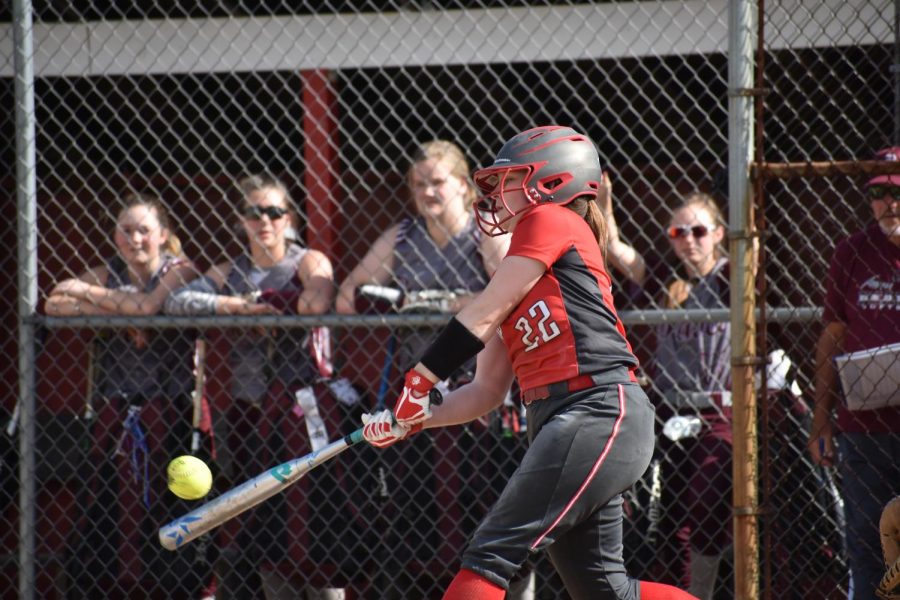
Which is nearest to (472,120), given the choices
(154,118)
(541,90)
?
(541,90)

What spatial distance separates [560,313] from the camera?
9.78ft

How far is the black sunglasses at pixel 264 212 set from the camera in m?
4.73

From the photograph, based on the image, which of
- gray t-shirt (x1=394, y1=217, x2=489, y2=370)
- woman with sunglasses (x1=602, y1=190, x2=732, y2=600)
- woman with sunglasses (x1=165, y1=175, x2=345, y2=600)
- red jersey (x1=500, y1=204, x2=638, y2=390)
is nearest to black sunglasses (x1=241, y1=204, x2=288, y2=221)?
woman with sunglasses (x1=165, y1=175, x2=345, y2=600)

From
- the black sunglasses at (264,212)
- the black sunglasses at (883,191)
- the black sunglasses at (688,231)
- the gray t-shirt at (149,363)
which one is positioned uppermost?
the black sunglasses at (264,212)

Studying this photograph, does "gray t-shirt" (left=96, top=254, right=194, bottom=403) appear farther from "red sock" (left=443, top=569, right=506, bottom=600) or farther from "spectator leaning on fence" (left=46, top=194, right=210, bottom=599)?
"red sock" (left=443, top=569, right=506, bottom=600)

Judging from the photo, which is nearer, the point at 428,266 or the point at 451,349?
the point at 451,349

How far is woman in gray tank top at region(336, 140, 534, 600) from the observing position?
4.39 m

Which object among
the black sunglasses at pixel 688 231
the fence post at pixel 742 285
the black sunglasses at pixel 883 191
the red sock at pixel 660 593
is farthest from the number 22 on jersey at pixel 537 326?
the black sunglasses at pixel 688 231

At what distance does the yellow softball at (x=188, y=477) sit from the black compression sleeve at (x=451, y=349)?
960 millimetres

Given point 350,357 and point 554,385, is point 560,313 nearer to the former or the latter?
point 554,385

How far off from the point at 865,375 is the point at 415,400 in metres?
1.85

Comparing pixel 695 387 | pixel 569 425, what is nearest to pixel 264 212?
pixel 695 387

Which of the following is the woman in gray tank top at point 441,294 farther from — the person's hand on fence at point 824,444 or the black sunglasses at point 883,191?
the black sunglasses at point 883,191

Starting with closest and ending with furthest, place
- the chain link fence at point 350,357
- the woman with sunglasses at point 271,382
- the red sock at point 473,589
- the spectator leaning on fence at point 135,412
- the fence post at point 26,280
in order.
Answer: the red sock at point 473,589
the fence post at point 26,280
the chain link fence at point 350,357
the woman with sunglasses at point 271,382
the spectator leaning on fence at point 135,412
